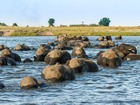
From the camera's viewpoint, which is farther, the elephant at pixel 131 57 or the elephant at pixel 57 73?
the elephant at pixel 131 57

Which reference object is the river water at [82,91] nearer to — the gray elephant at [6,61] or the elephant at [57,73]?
the elephant at [57,73]

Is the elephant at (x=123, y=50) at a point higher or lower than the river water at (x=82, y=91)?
higher

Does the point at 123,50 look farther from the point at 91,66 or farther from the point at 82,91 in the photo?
the point at 82,91

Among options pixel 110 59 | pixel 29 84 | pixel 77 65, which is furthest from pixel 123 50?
pixel 29 84

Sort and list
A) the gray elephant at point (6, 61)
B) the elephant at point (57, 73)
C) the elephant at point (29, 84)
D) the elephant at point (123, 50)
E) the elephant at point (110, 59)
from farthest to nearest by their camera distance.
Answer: the elephant at point (123, 50) → the gray elephant at point (6, 61) → the elephant at point (110, 59) → the elephant at point (57, 73) → the elephant at point (29, 84)

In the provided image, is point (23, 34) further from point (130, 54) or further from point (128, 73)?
point (128, 73)

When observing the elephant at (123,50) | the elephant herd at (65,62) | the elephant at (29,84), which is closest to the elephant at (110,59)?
the elephant herd at (65,62)

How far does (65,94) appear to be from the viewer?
33.7 m

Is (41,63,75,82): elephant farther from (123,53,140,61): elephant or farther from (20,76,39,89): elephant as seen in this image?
(123,53,140,61): elephant

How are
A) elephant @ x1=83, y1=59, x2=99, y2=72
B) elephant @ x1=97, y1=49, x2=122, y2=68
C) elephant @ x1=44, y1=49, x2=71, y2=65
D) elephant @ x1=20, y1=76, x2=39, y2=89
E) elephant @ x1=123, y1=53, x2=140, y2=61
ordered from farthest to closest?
elephant @ x1=123, y1=53, x2=140, y2=61
elephant @ x1=44, y1=49, x2=71, y2=65
elephant @ x1=97, y1=49, x2=122, y2=68
elephant @ x1=83, y1=59, x2=99, y2=72
elephant @ x1=20, y1=76, x2=39, y2=89

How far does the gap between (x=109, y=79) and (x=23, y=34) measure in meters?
153

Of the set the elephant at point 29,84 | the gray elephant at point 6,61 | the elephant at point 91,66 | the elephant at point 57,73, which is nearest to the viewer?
the elephant at point 29,84

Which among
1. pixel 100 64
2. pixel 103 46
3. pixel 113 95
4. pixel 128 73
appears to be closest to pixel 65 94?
pixel 113 95

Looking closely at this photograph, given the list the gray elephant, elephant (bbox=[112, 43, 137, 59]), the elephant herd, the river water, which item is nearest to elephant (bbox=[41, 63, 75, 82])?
the elephant herd
